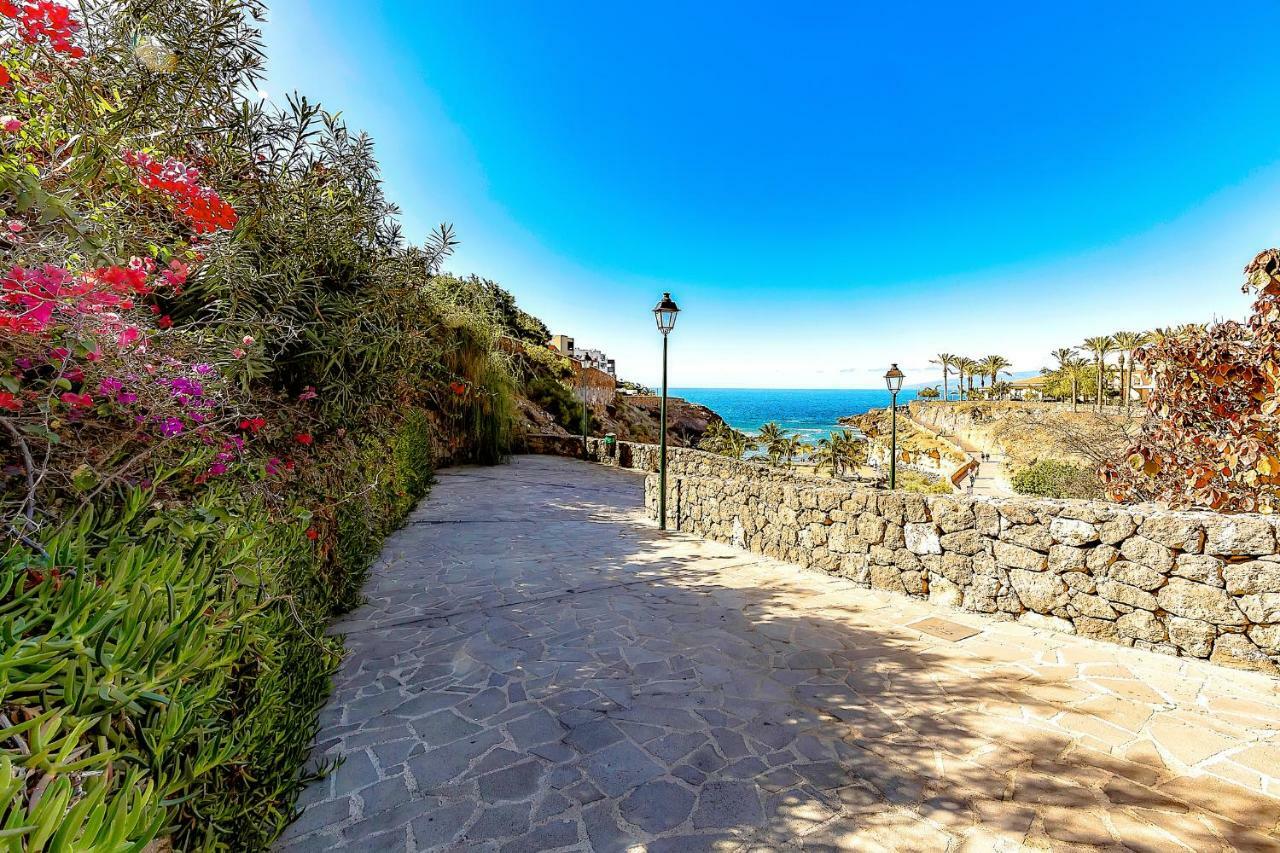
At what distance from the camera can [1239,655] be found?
335cm

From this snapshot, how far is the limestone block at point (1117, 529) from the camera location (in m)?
3.71

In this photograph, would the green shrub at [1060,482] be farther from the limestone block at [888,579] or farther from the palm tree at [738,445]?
the palm tree at [738,445]

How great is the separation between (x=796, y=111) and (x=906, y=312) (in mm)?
24602

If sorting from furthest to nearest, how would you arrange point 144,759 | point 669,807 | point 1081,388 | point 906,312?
point 1081,388
point 906,312
point 669,807
point 144,759

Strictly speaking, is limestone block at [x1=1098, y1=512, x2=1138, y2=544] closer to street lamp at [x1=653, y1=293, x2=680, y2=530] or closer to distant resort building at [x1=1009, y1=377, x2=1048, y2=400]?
street lamp at [x1=653, y1=293, x2=680, y2=530]

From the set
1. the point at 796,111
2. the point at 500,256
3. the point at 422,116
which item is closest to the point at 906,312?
the point at 796,111

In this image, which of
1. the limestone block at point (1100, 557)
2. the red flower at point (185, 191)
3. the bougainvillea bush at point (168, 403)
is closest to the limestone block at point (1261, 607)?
the limestone block at point (1100, 557)

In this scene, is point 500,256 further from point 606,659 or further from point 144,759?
point 144,759

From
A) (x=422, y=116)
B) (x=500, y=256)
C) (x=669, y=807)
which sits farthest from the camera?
(x=500, y=256)

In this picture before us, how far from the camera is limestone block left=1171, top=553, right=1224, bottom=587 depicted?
11.2 feet

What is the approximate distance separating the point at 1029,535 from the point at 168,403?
5.85 metres

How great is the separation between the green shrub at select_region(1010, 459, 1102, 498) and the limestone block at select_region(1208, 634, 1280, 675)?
7.28 meters

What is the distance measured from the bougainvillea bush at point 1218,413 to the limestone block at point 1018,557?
5.19 feet

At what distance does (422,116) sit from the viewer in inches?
354
